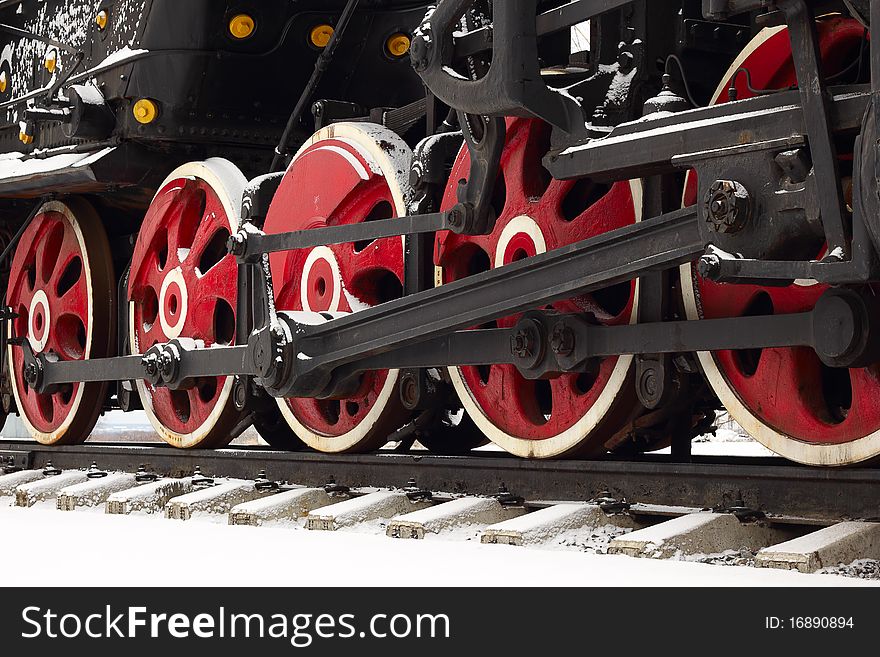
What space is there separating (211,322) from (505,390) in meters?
1.67

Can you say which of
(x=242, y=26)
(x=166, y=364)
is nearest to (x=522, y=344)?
(x=166, y=364)

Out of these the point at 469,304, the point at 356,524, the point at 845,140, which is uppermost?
the point at 845,140

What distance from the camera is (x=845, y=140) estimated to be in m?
3.01

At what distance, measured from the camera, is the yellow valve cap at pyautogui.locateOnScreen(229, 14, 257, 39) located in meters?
5.53

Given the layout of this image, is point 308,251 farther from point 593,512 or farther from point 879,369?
point 879,369

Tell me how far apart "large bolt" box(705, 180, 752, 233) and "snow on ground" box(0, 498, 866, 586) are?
71 centimetres

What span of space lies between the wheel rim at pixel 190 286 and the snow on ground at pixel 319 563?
1.69m

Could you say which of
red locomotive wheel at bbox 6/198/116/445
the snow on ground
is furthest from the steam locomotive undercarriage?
the snow on ground

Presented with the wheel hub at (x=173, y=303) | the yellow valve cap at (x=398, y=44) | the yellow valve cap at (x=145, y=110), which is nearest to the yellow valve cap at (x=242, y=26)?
the yellow valve cap at (x=145, y=110)

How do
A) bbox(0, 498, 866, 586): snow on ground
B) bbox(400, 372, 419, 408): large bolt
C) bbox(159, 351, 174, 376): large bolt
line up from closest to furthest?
bbox(0, 498, 866, 586): snow on ground, bbox(400, 372, 419, 408): large bolt, bbox(159, 351, 174, 376): large bolt

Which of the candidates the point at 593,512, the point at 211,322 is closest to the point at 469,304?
the point at 593,512

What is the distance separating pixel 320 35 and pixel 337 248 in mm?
1086

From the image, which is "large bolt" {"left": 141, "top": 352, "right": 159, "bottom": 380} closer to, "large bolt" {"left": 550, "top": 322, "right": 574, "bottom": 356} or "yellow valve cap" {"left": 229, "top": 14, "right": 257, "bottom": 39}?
"yellow valve cap" {"left": 229, "top": 14, "right": 257, "bottom": 39}

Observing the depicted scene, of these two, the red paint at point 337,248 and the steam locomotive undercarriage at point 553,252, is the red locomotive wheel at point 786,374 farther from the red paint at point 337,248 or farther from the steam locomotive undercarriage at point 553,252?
the red paint at point 337,248
